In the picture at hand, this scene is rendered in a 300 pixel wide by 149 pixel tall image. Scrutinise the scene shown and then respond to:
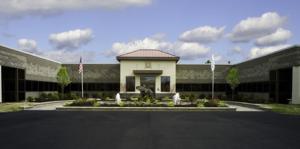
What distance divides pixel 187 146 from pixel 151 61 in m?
43.6

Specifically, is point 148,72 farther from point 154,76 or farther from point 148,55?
point 148,55

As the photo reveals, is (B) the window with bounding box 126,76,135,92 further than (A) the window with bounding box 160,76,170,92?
No

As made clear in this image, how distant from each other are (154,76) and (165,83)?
2262 mm

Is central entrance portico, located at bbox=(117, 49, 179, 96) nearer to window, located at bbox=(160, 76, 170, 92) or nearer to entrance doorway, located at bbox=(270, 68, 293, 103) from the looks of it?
window, located at bbox=(160, 76, 170, 92)

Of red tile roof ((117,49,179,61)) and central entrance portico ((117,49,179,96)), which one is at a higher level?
red tile roof ((117,49,179,61))

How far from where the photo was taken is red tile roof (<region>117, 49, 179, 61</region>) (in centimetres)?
5488

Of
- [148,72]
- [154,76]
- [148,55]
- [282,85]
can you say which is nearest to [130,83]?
[148,72]

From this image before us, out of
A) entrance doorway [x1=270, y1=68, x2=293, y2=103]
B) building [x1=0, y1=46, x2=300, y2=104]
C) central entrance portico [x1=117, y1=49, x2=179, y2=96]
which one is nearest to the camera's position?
entrance doorway [x1=270, y1=68, x2=293, y2=103]

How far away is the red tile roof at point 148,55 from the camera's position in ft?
180

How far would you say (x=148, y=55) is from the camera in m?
55.8

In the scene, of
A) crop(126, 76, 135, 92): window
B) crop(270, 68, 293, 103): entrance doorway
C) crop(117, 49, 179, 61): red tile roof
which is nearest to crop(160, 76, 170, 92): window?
crop(117, 49, 179, 61): red tile roof

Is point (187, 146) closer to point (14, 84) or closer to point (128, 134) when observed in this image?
point (128, 134)

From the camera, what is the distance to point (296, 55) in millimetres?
34781

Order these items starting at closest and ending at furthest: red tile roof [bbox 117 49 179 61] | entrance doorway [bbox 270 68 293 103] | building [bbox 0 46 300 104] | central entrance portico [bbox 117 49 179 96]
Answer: entrance doorway [bbox 270 68 293 103] → building [bbox 0 46 300 104] → central entrance portico [bbox 117 49 179 96] → red tile roof [bbox 117 49 179 61]
